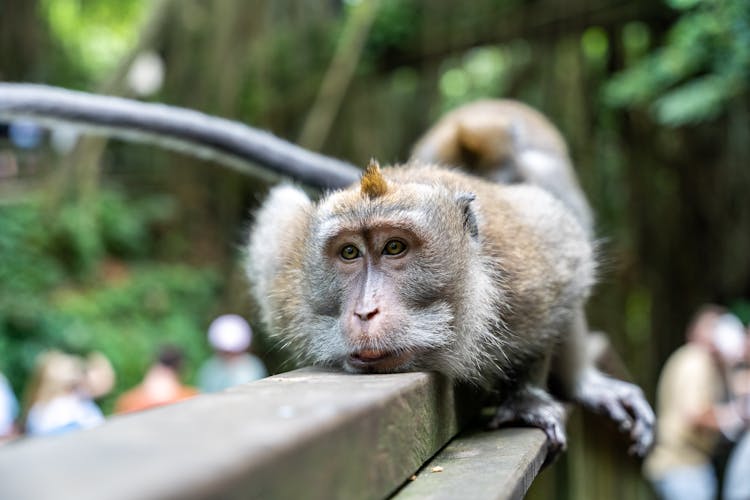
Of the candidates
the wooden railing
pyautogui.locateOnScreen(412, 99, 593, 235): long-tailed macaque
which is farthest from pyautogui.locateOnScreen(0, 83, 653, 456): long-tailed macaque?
pyautogui.locateOnScreen(412, 99, 593, 235): long-tailed macaque

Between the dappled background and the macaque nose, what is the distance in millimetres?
4630

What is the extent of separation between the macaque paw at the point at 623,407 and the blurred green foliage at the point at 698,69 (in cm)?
298

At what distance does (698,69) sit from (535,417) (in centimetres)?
557

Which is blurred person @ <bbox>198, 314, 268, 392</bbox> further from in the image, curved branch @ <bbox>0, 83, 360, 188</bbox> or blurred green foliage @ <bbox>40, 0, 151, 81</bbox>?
blurred green foliage @ <bbox>40, 0, 151, 81</bbox>

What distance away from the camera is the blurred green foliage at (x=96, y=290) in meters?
11.5

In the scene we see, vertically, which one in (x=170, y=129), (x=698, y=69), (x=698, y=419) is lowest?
(x=698, y=419)

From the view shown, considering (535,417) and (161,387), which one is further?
(161,387)

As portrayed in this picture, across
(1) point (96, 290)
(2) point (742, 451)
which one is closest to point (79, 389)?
(2) point (742, 451)

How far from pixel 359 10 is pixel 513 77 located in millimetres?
2256

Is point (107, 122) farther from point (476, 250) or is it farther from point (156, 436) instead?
point (156, 436)

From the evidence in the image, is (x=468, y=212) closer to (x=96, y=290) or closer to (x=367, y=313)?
(x=367, y=313)

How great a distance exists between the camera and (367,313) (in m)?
2.83

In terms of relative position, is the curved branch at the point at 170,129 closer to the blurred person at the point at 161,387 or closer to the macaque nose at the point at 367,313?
the macaque nose at the point at 367,313

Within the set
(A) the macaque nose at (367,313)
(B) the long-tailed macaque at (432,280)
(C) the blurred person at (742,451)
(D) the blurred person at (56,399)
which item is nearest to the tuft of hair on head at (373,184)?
(B) the long-tailed macaque at (432,280)
